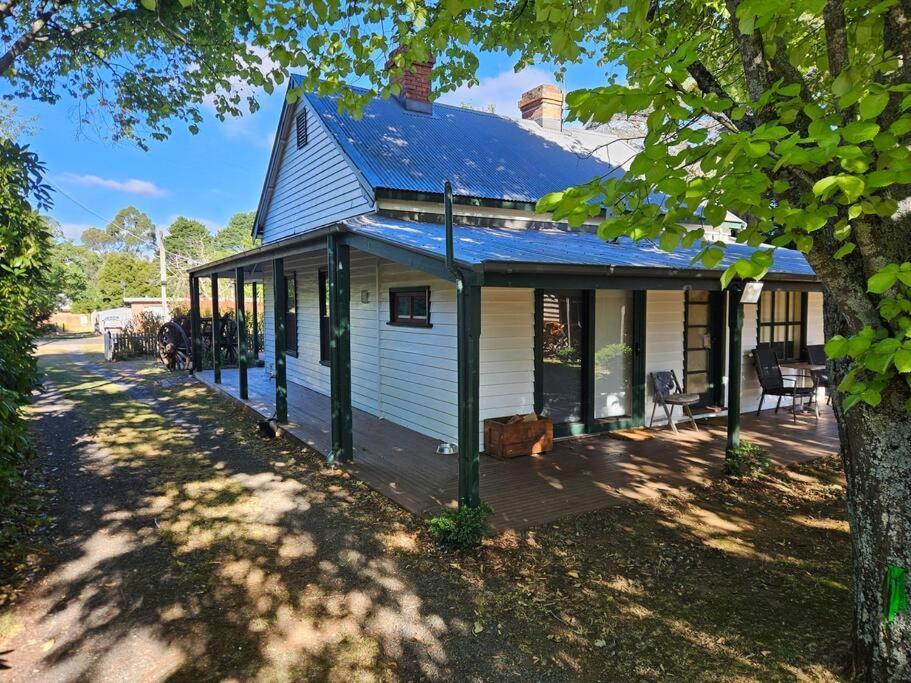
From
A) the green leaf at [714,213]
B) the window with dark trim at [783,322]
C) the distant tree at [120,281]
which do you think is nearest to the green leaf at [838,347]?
the green leaf at [714,213]

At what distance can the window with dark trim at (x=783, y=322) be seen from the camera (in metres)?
9.43

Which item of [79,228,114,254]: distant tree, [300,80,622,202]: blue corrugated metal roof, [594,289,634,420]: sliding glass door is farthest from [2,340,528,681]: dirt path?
[79,228,114,254]: distant tree

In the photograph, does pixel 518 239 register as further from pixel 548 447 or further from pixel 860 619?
pixel 860 619

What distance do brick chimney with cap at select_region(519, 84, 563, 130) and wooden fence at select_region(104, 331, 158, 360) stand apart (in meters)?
14.9

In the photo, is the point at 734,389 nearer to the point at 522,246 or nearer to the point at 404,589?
the point at 522,246

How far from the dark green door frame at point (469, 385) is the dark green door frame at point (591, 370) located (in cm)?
282

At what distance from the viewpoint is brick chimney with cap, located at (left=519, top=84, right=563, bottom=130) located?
13.4 meters

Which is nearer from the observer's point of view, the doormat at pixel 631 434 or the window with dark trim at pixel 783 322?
the doormat at pixel 631 434

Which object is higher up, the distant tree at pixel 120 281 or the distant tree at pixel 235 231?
the distant tree at pixel 235 231

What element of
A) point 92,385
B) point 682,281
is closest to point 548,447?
point 682,281

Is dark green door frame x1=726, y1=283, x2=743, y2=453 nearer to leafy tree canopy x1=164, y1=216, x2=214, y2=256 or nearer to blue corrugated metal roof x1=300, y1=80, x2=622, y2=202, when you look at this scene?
blue corrugated metal roof x1=300, y1=80, x2=622, y2=202

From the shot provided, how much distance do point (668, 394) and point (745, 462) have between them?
208 centimetres

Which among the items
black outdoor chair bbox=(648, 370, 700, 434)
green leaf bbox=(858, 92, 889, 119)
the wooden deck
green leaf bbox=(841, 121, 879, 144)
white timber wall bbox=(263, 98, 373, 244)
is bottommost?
the wooden deck

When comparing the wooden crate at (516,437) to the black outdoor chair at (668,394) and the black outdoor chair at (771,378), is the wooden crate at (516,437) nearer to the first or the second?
the black outdoor chair at (668,394)
